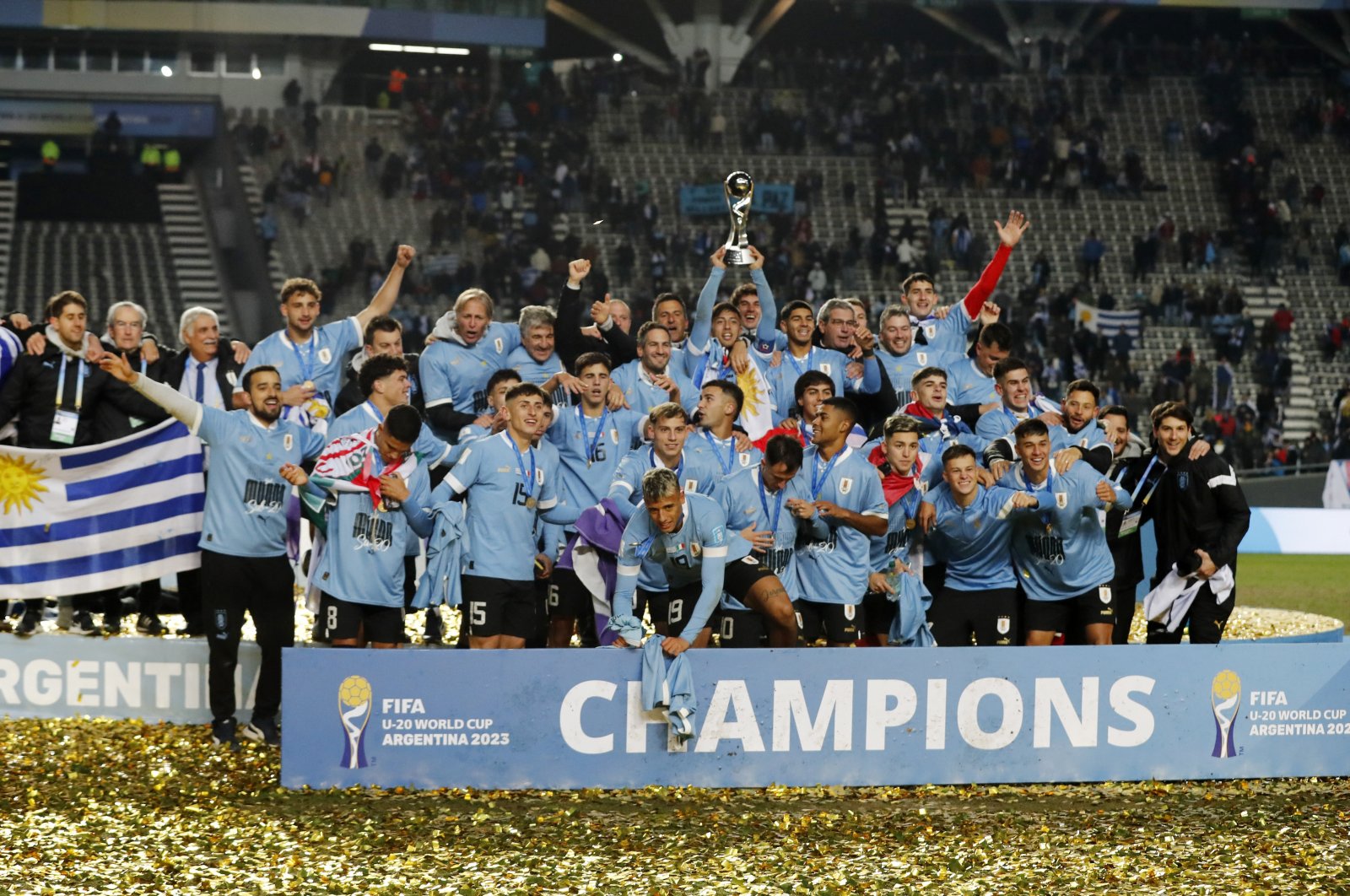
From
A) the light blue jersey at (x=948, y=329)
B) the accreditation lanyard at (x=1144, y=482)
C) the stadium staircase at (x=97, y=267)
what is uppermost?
the stadium staircase at (x=97, y=267)

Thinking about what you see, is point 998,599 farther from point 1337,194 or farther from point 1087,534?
point 1337,194

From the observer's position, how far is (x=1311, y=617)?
42.4 ft

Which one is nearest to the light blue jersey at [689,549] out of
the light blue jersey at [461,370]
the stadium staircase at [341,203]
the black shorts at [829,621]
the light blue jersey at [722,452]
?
the light blue jersey at [722,452]

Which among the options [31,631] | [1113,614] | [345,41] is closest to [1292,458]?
[1113,614]

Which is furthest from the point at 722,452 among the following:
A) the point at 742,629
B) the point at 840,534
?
the point at 742,629

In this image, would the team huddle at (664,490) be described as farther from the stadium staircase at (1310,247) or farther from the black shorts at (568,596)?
the stadium staircase at (1310,247)

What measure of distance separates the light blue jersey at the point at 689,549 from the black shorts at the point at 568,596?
652 mm

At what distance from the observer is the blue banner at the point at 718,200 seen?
97.8ft

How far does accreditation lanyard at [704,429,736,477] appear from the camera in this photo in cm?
810

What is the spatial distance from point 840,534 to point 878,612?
2.00 ft

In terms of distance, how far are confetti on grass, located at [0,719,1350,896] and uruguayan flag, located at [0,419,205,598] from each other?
1.26 meters

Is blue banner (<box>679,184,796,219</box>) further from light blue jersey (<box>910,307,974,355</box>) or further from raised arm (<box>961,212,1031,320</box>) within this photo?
light blue jersey (<box>910,307,974,355</box>)

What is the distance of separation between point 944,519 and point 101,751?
4.47 m

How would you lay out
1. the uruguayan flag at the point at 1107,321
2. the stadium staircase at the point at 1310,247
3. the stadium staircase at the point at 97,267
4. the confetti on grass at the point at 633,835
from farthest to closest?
the stadium staircase at the point at 97,267 → the stadium staircase at the point at 1310,247 → the uruguayan flag at the point at 1107,321 → the confetti on grass at the point at 633,835
